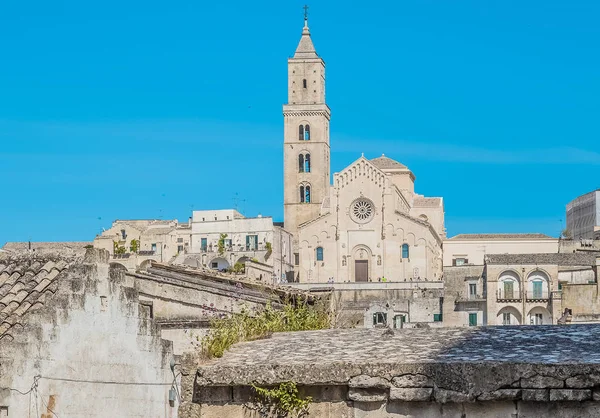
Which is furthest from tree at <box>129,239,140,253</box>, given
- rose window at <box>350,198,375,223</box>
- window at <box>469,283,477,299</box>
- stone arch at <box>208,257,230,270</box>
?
window at <box>469,283,477,299</box>

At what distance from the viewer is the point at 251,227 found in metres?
126

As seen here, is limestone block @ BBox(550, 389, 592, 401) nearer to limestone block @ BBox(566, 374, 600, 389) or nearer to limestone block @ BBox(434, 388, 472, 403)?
limestone block @ BBox(566, 374, 600, 389)

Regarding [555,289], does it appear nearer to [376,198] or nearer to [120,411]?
[376,198]

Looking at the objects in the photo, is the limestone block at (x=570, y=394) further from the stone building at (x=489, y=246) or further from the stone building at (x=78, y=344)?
the stone building at (x=489, y=246)

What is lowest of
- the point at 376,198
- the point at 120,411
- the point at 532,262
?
the point at 120,411

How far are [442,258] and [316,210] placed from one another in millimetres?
17013

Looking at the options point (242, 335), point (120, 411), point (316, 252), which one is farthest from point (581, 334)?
point (316, 252)

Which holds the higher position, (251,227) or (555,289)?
(251,227)

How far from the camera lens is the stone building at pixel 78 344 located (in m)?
13.7

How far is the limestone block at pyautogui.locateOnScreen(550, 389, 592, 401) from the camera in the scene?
859 cm

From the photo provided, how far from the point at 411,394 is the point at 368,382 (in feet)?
0.99

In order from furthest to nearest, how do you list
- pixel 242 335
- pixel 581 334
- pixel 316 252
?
pixel 316 252 < pixel 242 335 < pixel 581 334

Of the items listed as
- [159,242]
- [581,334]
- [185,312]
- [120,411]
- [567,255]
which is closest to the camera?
[581,334]

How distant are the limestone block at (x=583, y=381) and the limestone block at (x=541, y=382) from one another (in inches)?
2.2
